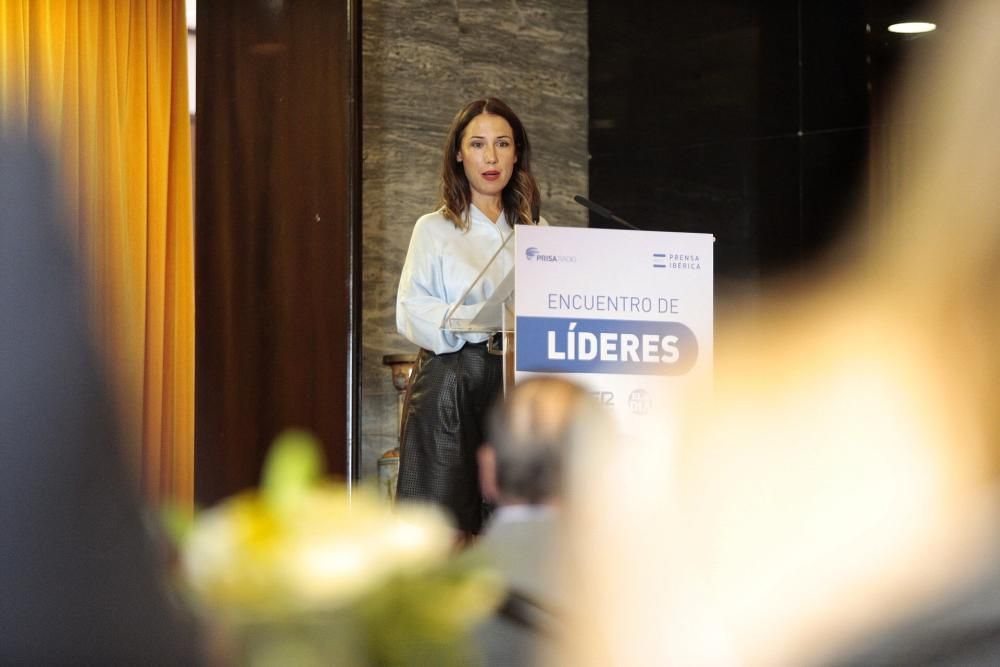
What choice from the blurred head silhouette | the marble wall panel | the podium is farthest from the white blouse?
the blurred head silhouette

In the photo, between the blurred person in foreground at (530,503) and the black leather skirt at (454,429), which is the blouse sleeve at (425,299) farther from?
the blurred person in foreground at (530,503)

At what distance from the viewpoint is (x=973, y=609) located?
27.0 inches

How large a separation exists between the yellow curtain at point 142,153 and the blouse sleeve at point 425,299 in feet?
3.19

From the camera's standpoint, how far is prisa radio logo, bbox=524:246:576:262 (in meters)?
3.11

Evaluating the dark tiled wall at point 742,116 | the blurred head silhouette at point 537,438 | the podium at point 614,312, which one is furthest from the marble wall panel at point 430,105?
the blurred head silhouette at point 537,438

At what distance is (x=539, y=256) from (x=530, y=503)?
7.87ft

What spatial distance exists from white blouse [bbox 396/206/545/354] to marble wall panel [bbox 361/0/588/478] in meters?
1.89

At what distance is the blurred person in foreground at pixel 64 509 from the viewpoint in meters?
Result: 0.39

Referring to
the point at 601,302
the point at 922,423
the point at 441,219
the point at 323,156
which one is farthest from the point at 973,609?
the point at 922,423

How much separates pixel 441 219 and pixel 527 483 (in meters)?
3.02

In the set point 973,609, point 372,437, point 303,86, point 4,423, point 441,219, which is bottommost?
point 372,437

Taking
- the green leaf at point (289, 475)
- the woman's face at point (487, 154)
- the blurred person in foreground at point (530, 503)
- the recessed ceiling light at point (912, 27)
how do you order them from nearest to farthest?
1. the green leaf at point (289, 475)
2. the blurred person in foreground at point (530, 503)
3. the woman's face at point (487, 154)
4. the recessed ceiling light at point (912, 27)

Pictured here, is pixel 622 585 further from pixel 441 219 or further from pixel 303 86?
pixel 303 86

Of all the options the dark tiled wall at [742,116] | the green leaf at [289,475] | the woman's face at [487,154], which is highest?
the dark tiled wall at [742,116]
